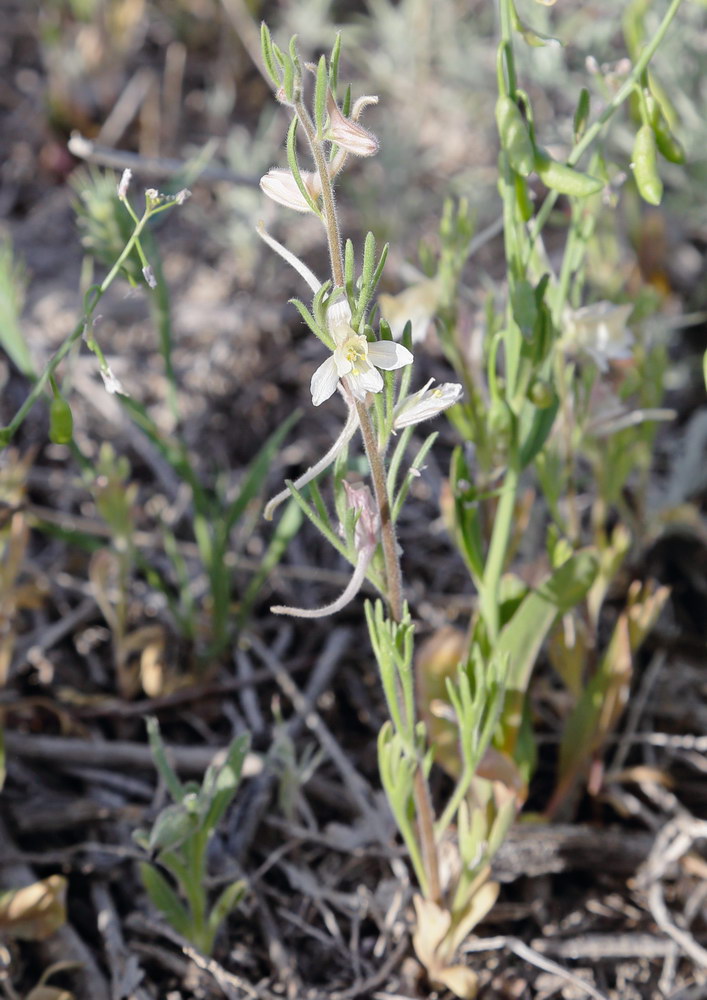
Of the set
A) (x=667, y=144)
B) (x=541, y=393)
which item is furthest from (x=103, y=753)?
(x=667, y=144)

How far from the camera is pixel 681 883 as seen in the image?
183cm

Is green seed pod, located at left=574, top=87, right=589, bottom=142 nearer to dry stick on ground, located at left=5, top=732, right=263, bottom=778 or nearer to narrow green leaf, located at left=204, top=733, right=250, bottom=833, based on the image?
narrow green leaf, located at left=204, top=733, right=250, bottom=833

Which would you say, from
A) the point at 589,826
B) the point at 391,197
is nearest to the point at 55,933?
the point at 589,826

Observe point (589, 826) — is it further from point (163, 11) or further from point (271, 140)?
point (163, 11)

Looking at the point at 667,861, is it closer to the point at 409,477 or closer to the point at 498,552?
the point at 498,552

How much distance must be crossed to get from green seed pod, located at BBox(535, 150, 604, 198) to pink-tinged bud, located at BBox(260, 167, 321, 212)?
34 centimetres

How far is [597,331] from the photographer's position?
64.4 inches

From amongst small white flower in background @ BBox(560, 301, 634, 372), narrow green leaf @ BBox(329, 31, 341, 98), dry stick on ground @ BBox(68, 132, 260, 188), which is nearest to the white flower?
narrow green leaf @ BBox(329, 31, 341, 98)

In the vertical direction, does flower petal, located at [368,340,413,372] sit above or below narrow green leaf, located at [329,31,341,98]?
below

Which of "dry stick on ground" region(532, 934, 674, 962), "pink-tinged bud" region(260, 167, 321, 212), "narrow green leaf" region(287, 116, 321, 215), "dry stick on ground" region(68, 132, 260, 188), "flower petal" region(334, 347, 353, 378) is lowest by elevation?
"dry stick on ground" region(532, 934, 674, 962)

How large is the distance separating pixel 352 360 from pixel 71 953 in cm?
123

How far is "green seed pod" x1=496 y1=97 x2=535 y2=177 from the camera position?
129 centimetres

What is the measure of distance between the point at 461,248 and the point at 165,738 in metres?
1.20

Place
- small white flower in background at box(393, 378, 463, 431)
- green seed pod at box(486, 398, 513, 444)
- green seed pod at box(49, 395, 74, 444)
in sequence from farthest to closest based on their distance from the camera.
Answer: green seed pod at box(486, 398, 513, 444) → green seed pod at box(49, 395, 74, 444) → small white flower in background at box(393, 378, 463, 431)
